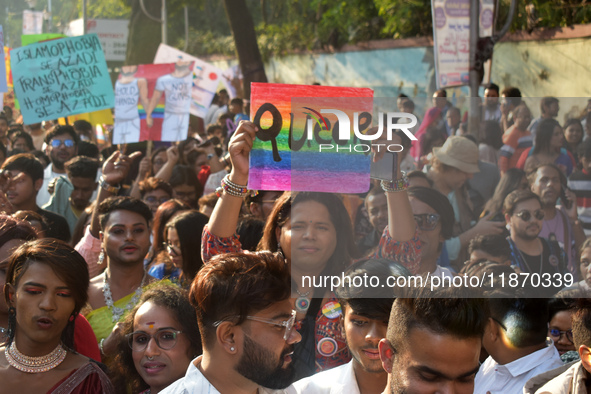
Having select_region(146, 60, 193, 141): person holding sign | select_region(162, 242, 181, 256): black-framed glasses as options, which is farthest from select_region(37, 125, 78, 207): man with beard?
select_region(162, 242, 181, 256): black-framed glasses

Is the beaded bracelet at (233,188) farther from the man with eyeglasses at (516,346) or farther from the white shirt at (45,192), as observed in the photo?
the white shirt at (45,192)

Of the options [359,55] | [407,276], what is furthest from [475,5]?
[359,55]

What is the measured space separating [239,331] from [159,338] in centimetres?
69

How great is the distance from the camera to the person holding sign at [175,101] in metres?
7.84

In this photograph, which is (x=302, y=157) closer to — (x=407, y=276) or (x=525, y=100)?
(x=407, y=276)

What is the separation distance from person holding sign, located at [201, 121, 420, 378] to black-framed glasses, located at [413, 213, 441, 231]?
3cm

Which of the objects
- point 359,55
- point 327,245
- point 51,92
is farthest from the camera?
point 359,55

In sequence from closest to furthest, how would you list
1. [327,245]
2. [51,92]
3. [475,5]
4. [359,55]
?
1. [327,245]
2. [475,5]
3. [51,92]
4. [359,55]

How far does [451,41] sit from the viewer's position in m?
6.47

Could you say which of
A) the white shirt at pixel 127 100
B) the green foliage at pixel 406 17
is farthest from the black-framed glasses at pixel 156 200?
the green foliage at pixel 406 17

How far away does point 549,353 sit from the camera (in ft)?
10.4

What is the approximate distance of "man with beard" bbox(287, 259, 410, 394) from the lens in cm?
276

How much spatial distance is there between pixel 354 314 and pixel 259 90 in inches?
36.1

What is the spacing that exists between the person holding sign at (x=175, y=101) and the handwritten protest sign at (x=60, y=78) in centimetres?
59
